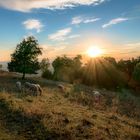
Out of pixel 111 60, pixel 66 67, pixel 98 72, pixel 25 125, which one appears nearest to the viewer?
pixel 25 125

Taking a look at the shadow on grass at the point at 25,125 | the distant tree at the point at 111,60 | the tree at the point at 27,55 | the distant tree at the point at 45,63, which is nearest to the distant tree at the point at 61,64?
the distant tree at the point at 111,60

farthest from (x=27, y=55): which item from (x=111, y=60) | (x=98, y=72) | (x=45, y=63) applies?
(x=45, y=63)

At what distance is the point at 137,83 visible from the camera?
99.4m

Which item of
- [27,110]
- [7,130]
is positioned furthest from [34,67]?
[7,130]

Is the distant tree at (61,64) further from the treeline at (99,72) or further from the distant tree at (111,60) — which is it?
the distant tree at (111,60)

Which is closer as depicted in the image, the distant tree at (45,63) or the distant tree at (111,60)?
the distant tree at (111,60)

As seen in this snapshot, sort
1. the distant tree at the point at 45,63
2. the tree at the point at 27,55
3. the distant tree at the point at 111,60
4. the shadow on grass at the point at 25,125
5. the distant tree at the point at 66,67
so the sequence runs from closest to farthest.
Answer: the shadow on grass at the point at 25,125
the tree at the point at 27,55
the distant tree at the point at 66,67
the distant tree at the point at 111,60
the distant tree at the point at 45,63

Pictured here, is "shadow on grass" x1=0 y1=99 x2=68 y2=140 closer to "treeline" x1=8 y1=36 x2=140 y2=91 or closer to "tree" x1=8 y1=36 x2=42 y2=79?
"tree" x1=8 y1=36 x2=42 y2=79

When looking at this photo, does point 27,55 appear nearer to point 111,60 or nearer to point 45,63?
point 111,60

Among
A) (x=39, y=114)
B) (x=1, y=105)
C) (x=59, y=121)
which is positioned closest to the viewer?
(x=59, y=121)

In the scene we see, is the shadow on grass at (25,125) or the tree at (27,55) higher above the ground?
the tree at (27,55)

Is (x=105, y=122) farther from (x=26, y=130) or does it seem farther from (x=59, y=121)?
(x=26, y=130)

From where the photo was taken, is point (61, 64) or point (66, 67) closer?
point (66, 67)

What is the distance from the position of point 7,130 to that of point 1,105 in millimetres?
8537
